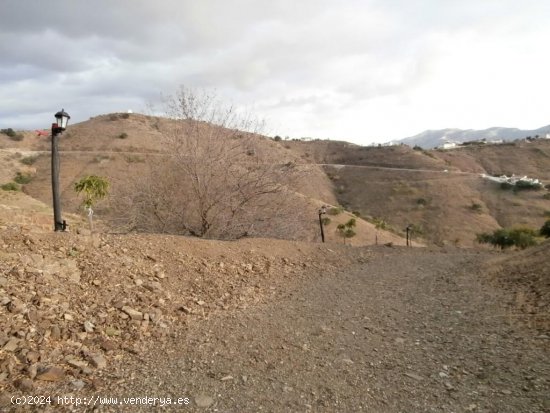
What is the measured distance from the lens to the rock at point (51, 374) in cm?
354

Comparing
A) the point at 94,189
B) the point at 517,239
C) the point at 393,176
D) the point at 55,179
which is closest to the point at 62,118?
the point at 55,179

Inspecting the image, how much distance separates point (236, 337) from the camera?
4.94 metres

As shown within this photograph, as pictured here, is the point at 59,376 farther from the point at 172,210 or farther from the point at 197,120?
the point at 197,120

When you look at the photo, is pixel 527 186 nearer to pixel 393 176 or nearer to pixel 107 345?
pixel 393 176

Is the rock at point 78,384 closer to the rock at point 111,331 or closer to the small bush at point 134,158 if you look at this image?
the rock at point 111,331

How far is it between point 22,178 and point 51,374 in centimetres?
3468

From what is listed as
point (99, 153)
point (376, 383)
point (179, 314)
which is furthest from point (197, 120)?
point (99, 153)

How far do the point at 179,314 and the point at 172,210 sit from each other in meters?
5.68

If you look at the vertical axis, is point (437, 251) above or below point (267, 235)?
below

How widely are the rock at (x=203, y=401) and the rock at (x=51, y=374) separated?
1245mm

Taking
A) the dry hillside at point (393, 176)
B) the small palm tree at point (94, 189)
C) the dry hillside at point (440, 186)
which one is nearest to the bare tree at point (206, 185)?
the small palm tree at point (94, 189)

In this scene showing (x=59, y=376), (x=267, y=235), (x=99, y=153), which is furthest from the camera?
(x=99, y=153)

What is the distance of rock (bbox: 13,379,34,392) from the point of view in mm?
3357

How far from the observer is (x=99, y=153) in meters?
40.3
